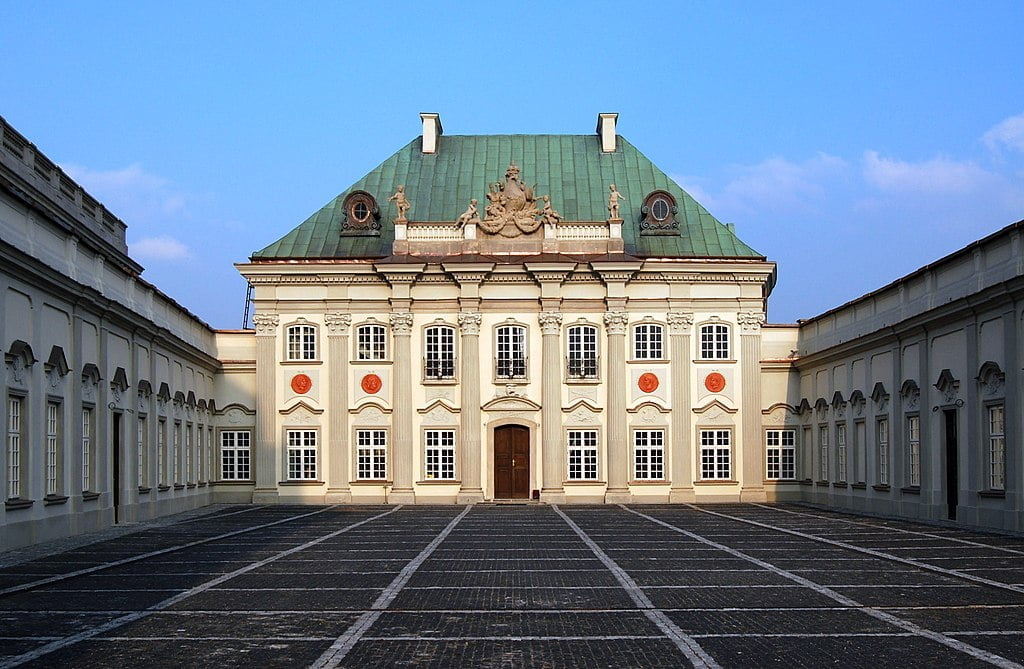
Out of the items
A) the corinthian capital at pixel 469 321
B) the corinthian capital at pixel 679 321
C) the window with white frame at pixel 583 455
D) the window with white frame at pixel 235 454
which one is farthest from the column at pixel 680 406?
the window with white frame at pixel 235 454

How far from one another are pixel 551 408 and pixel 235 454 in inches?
505

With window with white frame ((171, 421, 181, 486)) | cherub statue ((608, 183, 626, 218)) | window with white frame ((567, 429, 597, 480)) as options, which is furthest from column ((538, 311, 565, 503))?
window with white frame ((171, 421, 181, 486))

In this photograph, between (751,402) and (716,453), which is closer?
(751,402)

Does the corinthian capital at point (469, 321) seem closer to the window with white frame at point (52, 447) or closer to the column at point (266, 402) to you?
the column at point (266, 402)

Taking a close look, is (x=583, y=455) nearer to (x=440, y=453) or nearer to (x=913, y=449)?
(x=440, y=453)

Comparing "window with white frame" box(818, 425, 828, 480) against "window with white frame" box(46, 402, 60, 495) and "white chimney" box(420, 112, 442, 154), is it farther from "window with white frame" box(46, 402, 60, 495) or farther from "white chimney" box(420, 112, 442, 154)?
"window with white frame" box(46, 402, 60, 495)

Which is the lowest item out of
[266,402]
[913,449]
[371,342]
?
[913,449]

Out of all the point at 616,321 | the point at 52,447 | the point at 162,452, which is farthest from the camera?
the point at 616,321

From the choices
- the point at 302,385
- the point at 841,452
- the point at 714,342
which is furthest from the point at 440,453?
the point at 841,452

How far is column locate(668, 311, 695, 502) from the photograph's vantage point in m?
49.8

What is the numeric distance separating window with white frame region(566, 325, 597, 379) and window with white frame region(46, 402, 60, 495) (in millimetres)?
24371

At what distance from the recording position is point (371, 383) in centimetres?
5016

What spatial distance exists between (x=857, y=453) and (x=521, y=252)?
1547 cm

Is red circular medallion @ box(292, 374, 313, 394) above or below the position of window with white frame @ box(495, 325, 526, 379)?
below
